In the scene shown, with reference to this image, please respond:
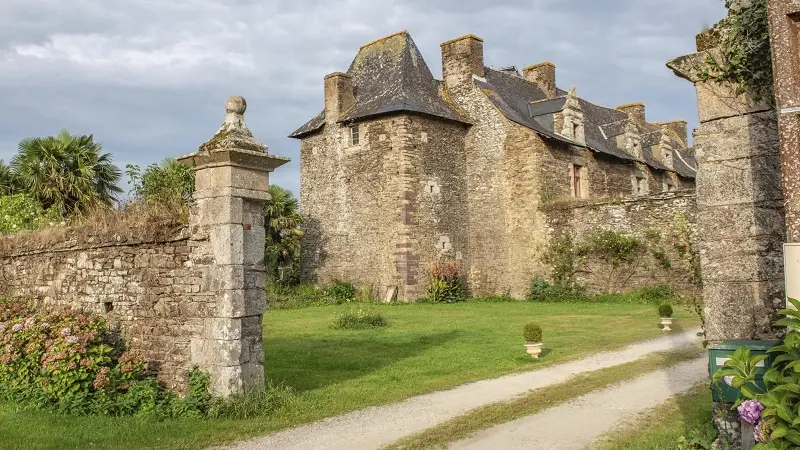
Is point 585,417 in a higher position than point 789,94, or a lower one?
lower

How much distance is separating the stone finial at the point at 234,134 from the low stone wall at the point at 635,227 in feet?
52.6

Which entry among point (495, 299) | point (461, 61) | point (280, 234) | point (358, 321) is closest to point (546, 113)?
point (461, 61)

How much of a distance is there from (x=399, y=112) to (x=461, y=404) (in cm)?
1541

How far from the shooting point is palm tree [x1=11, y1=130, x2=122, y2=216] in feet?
61.0

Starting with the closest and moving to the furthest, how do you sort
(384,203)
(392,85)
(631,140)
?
1. (384,203)
2. (392,85)
3. (631,140)

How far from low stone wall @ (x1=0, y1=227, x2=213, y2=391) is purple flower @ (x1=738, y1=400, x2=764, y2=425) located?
5.40 metres

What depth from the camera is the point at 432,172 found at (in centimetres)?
2238

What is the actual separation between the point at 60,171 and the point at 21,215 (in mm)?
4218

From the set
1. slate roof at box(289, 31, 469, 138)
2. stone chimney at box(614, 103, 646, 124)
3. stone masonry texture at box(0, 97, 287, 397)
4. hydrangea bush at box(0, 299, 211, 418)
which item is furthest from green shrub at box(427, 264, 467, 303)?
stone chimney at box(614, 103, 646, 124)

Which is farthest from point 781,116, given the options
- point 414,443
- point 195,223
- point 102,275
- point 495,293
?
point 495,293

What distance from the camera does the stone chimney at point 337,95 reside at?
23359 millimetres

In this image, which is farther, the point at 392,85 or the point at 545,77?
the point at 545,77

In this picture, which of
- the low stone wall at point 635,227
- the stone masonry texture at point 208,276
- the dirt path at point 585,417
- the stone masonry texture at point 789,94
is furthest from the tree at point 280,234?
the stone masonry texture at point 789,94

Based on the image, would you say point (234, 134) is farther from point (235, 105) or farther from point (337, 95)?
point (337, 95)
